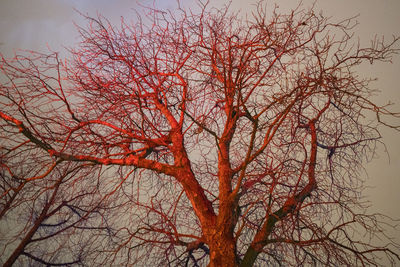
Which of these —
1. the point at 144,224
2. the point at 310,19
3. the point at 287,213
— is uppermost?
the point at 310,19

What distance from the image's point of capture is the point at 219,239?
7.05 feet

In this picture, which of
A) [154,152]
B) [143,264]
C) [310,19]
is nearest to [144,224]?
[143,264]

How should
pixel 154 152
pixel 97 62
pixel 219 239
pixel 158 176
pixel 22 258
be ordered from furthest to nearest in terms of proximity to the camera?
1. pixel 22 258
2. pixel 154 152
3. pixel 158 176
4. pixel 97 62
5. pixel 219 239

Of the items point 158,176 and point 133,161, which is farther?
point 158,176

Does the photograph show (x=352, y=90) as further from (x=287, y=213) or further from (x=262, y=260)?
(x=262, y=260)

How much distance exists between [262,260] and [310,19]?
1908 millimetres

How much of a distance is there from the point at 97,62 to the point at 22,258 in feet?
7.28

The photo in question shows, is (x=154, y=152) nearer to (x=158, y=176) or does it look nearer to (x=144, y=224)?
(x=158, y=176)

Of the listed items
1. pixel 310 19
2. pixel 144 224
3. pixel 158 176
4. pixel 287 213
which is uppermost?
pixel 310 19

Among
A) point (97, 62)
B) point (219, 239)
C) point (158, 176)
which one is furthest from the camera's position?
point (158, 176)

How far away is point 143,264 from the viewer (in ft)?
7.88

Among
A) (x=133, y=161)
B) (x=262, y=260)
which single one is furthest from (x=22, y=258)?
(x=262, y=260)

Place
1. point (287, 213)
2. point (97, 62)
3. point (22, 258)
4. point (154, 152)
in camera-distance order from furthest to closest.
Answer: point (22, 258), point (154, 152), point (97, 62), point (287, 213)

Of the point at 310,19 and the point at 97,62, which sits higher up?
the point at 310,19
